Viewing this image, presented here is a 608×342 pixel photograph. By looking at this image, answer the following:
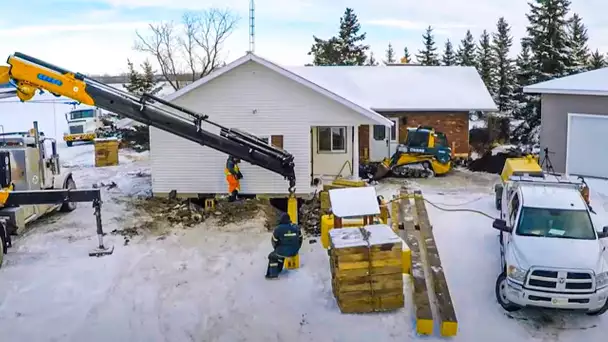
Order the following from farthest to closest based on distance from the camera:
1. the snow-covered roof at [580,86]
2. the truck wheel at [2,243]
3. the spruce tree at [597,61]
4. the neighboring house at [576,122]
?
A: the spruce tree at [597,61]
the neighboring house at [576,122]
the snow-covered roof at [580,86]
the truck wheel at [2,243]

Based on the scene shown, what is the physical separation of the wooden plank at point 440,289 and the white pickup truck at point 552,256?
40.8 inches

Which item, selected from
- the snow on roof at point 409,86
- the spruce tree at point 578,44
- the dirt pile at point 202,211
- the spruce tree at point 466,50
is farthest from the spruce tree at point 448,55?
the dirt pile at point 202,211

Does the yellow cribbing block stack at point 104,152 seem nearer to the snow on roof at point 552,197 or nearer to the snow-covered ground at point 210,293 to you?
the snow-covered ground at point 210,293

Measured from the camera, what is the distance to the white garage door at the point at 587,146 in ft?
67.6

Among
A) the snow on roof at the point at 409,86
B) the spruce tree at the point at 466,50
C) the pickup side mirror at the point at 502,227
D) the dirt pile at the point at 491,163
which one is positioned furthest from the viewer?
the spruce tree at the point at 466,50

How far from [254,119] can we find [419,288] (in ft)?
30.3

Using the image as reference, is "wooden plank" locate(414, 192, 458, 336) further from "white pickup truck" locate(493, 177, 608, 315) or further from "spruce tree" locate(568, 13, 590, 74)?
"spruce tree" locate(568, 13, 590, 74)

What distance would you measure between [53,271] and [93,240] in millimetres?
2145

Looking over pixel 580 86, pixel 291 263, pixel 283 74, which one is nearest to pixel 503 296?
pixel 291 263

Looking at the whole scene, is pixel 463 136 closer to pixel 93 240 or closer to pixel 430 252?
pixel 430 252

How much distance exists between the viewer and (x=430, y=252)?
1300cm

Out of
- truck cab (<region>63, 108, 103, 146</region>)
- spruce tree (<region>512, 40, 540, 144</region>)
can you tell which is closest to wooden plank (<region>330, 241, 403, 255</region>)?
spruce tree (<region>512, 40, 540, 144</region>)

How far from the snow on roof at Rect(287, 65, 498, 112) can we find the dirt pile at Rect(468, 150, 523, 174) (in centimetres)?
204

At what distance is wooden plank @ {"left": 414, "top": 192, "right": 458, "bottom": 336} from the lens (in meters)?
10.0
